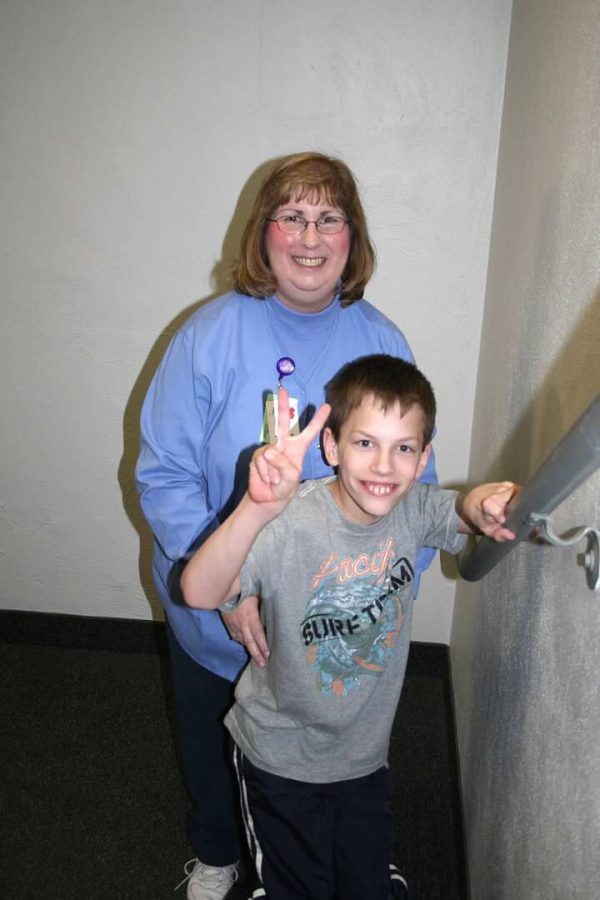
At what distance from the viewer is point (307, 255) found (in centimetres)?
132

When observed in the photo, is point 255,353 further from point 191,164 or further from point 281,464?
point 191,164

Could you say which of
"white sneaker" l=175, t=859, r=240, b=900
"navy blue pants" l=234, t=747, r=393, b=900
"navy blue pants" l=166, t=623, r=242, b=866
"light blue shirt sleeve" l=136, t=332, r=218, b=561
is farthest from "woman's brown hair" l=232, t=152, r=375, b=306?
"white sneaker" l=175, t=859, r=240, b=900

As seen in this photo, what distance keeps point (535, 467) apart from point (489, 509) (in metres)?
0.19

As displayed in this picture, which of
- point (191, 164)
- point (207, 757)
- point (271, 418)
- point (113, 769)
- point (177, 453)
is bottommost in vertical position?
point (113, 769)

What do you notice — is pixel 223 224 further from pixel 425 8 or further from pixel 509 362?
pixel 509 362

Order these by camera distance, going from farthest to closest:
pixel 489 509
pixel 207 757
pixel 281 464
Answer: pixel 207 757
pixel 489 509
pixel 281 464

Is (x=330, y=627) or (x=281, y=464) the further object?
(x=330, y=627)

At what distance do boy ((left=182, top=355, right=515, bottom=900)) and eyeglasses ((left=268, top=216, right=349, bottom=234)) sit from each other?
30 centimetres

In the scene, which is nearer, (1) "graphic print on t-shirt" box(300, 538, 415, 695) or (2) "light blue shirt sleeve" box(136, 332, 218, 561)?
(1) "graphic print on t-shirt" box(300, 538, 415, 695)

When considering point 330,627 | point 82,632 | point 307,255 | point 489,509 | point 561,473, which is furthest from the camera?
point 82,632

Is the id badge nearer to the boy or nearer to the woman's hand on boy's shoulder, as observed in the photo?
the boy

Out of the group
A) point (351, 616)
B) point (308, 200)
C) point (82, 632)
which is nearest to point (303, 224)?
point (308, 200)

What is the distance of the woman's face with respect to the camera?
1.32m

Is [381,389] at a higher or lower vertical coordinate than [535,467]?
higher
